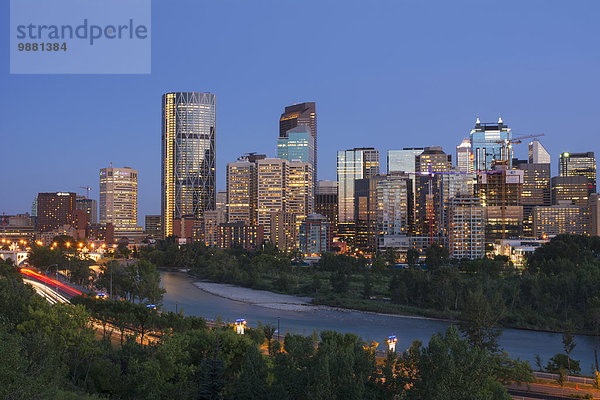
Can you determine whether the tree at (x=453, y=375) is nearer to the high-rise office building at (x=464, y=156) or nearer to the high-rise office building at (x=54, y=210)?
the high-rise office building at (x=54, y=210)

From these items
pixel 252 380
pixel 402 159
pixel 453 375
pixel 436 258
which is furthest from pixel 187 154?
pixel 453 375

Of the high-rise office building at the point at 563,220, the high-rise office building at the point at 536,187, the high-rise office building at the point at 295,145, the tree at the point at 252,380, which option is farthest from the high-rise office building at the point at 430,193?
the tree at the point at 252,380

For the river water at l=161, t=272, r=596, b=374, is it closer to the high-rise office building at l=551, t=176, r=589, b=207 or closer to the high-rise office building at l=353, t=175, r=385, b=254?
the high-rise office building at l=353, t=175, r=385, b=254

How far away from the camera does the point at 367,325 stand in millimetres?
40438

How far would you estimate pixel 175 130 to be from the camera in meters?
181

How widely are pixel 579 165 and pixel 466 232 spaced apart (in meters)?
99.9

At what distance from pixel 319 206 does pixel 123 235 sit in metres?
72.6

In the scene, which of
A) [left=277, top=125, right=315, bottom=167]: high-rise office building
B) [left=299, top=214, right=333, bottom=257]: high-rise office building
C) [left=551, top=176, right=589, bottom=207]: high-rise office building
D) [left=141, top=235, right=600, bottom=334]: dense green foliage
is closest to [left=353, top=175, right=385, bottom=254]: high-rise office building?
[left=299, top=214, right=333, bottom=257]: high-rise office building

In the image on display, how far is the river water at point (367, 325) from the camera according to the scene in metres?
33.5

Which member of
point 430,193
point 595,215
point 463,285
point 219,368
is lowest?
point 463,285

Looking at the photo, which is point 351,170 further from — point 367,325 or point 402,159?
point 367,325

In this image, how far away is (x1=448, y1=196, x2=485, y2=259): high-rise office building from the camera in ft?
290

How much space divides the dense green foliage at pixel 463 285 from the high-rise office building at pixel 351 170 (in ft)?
324

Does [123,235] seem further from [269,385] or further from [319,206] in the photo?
[269,385]
